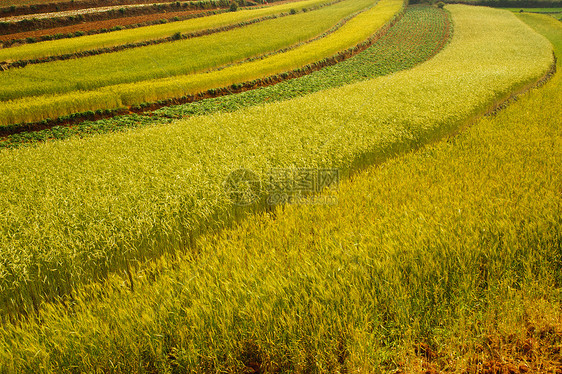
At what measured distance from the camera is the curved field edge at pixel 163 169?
353 cm

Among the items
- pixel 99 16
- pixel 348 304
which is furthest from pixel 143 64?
pixel 348 304

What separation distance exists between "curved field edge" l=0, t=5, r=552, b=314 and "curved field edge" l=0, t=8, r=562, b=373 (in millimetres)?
462

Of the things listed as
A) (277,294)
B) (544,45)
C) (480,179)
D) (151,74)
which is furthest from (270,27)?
(277,294)

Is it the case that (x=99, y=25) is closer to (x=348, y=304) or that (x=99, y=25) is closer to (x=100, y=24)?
(x=100, y=24)

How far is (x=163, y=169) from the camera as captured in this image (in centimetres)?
525

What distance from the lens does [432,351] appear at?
7.51 ft

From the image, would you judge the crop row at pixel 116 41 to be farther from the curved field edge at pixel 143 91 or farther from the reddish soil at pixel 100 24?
the curved field edge at pixel 143 91

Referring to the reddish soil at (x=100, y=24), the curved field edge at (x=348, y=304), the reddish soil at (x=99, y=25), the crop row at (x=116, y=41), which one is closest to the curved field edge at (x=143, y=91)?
the crop row at (x=116, y=41)

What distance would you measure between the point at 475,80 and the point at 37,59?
22.9m

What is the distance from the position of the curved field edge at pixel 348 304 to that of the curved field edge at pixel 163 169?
1.51 ft

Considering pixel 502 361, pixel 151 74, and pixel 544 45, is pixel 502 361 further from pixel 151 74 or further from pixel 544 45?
pixel 544 45

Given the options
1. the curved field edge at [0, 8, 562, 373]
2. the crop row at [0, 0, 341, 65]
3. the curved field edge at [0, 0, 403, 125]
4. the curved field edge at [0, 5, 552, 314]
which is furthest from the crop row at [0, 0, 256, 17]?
the curved field edge at [0, 8, 562, 373]

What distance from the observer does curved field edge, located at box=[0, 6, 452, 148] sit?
34.4ft

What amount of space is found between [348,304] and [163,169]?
394cm
